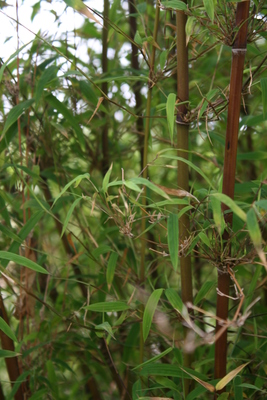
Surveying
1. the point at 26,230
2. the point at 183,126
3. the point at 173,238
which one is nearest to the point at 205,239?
the point at 173,238

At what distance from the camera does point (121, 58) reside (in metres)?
1.06

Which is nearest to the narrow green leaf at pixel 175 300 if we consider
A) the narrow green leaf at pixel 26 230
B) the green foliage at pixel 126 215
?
the green foliage at pixel 126 215

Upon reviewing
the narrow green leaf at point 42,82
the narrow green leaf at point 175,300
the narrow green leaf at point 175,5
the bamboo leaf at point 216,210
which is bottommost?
the narrow green leaf at point 175,300

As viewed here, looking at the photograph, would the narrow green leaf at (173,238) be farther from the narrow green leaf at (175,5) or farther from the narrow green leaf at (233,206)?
the narrow green leaf at (175,5)

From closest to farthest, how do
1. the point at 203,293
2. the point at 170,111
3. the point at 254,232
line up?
the point at 254,232 < the point at 170,111 < the point at 203,293

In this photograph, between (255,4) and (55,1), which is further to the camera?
(55,1)

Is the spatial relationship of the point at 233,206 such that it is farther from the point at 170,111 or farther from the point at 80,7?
the point at 80,7

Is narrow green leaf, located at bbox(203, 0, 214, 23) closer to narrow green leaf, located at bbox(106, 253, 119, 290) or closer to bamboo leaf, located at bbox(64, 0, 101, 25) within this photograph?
bamboo leaf, located at bbox(64, 0, 101, 25)

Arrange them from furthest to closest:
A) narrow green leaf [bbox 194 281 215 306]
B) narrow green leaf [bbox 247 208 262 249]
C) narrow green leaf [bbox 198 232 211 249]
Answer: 1. narrow green leaf [bbox 194 281 215 306]
2. narrow green leaf [bbox 198 232 211 249]
3. narrow green leaf [bbox 247 208 262 249]

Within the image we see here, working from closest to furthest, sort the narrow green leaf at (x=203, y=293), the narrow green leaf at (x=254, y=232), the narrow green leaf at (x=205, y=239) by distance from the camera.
Answer: the narrow green leaf at (x=254, y=232) → the narrow green leaf at (x=205, y=239) → the narrow green leaf at (x=203, y=293)

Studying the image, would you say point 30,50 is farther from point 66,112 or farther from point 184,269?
point 184,269

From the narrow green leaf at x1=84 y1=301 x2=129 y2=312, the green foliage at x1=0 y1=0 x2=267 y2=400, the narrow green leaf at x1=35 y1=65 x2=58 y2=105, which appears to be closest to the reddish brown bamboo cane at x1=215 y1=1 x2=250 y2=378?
the green foliage at x1=0 y1=0 x2=267 y2=400

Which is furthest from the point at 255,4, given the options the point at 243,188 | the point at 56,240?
the point at 56,240

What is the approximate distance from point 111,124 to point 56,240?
0.47 m
